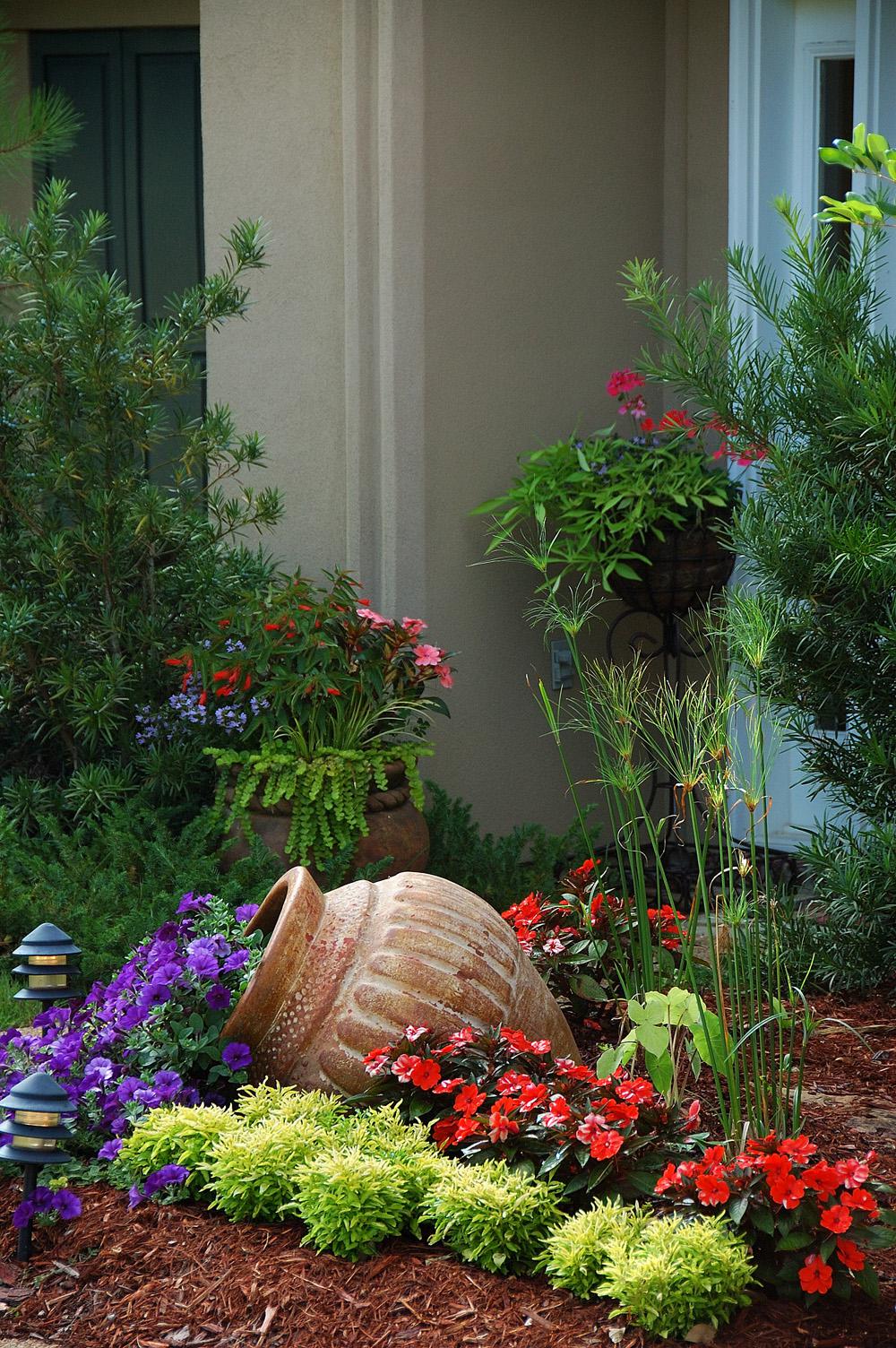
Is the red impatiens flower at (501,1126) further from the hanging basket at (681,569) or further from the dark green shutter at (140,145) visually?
the dark green shutter at (140,145)

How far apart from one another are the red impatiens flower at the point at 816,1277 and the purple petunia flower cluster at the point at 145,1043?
1224 mm

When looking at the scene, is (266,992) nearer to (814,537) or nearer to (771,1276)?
(771,1276)

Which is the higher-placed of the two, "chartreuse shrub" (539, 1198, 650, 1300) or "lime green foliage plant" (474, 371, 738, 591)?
"lime green foliage plant" (474, 371, 738, 591)

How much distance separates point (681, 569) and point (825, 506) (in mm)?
1583

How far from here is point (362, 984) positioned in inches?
116

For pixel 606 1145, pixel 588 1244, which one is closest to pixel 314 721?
pixel 606 1145

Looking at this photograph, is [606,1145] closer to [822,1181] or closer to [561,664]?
[822,1181]

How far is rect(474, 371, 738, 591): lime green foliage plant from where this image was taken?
194 inches

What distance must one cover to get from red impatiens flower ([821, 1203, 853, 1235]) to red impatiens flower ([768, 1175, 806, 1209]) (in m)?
0.05

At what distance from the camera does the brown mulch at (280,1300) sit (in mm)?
2197

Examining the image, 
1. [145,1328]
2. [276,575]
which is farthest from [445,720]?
[145,1328]

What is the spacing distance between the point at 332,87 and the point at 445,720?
2468mm

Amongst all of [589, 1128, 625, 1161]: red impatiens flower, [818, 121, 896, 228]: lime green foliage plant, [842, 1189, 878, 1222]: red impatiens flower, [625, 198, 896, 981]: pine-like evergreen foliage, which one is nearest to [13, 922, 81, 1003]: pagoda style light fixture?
[589, 1128, 625, 1161]: red impatiens flower

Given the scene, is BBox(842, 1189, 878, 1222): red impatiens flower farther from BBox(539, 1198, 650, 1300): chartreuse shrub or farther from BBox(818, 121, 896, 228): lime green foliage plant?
BBox(818, 121, 896, 228): lime green foliage plant
